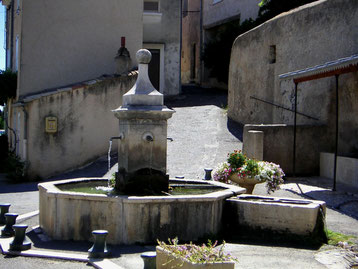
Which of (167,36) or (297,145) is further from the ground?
(167,36)

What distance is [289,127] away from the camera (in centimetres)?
1400

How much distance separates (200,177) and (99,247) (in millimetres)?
7336

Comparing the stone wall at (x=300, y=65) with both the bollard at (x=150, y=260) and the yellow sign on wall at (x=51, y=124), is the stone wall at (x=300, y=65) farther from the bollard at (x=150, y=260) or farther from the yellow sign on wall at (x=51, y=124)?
the bollard at (x=150, y=260)

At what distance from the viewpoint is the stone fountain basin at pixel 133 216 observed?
23.1ft

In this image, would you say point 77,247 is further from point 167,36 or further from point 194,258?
point 167,36

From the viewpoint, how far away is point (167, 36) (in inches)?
995

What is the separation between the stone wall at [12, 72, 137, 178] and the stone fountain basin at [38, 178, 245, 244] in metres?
8.18

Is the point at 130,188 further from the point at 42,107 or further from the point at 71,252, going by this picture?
the point at 42,107

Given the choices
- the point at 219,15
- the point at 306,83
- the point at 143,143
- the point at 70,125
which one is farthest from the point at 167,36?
the point at 143,143

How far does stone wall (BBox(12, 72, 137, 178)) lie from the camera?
15.3 m

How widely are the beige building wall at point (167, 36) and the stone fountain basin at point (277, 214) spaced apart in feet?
59.9

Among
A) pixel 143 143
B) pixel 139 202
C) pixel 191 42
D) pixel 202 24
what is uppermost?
pixel 202 24

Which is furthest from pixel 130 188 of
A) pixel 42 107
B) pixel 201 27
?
pixel 201 27

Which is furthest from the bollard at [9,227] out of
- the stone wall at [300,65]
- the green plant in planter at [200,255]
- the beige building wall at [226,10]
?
the beige building wall at [226,10]
